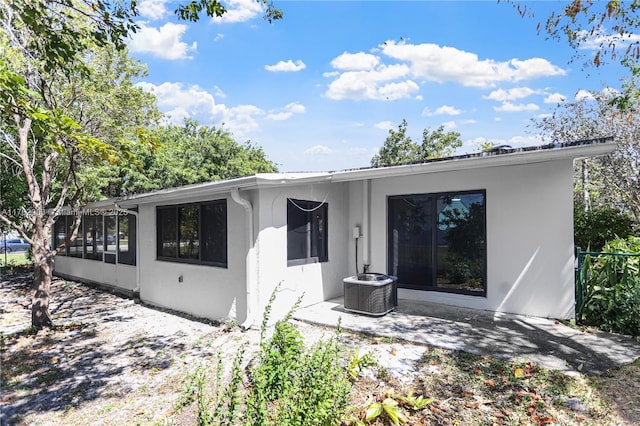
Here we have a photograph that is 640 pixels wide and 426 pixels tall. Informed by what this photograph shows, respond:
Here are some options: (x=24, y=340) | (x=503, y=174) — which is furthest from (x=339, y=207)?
(x=24, y=340)

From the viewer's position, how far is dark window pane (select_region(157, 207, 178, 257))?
7.50 meters

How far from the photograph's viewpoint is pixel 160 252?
7.92 metres

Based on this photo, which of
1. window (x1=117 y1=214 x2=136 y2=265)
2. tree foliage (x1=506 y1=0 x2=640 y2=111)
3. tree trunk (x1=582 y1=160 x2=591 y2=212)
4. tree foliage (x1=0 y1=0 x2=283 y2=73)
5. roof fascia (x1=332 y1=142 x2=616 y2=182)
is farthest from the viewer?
tree trunk (x1=582 y1=160 x2=591 y2=212)

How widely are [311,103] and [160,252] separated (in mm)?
6149

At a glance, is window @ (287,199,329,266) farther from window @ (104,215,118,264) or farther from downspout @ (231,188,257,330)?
window @ (104,215,118,264)

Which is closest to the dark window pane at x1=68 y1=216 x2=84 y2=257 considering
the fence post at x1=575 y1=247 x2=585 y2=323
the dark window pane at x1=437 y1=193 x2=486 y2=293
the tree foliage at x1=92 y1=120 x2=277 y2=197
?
the tree foliage at x1=92 y1=120 x2=277 y2=197

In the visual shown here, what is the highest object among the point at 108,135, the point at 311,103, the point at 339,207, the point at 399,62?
the point at 399,62

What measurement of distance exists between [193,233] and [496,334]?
562 cm

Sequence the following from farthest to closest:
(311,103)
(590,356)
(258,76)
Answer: (311,103), (258,76), (590,356)

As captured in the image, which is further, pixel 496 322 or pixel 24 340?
pixel 24 340

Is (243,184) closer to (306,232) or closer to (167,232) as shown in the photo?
(306,232)

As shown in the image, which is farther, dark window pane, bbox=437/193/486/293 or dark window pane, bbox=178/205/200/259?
dark window pane, bbox=178/205/200/259

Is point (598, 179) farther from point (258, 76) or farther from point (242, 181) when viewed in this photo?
point (242, 181)

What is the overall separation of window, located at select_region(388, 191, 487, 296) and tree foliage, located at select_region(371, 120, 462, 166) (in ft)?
50.7
